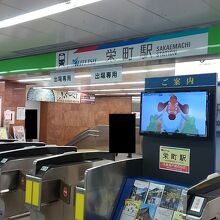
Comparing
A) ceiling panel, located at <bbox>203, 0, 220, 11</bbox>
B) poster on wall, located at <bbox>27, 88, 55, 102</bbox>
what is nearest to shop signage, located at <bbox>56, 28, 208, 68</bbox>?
ceiling panel, located at <bbox>203, 0, 220, 11</bbox>

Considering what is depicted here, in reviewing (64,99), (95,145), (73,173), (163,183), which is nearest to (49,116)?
(64,99)

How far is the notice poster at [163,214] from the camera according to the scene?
2324mm

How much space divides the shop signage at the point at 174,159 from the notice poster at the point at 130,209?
1.16ft

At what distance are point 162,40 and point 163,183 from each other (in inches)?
95.6

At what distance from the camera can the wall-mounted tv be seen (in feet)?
7.70

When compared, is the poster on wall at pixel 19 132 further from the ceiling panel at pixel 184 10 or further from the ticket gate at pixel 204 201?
the ticket gate at pixel 204 201

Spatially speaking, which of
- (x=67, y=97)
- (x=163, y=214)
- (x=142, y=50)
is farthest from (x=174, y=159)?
(x=67, y=97)

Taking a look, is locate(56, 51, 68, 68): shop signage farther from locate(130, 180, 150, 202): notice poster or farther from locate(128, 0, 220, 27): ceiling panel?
locate(130, 180, 150, 202): notice poster

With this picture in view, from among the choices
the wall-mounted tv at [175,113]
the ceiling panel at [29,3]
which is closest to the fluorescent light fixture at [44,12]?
the ceiling panel at [29,3]

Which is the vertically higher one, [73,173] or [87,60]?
[87,60]

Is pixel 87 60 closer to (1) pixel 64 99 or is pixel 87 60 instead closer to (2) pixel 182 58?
(2) pixel 182 58

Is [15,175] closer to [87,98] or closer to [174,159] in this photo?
[174,159]

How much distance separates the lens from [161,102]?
102 inches

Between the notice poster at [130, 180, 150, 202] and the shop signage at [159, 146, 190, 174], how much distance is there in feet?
0.66
